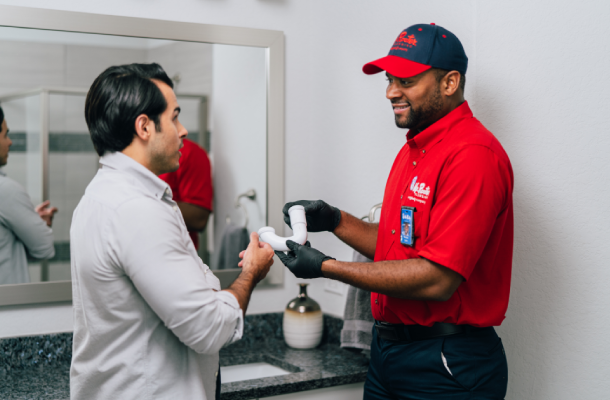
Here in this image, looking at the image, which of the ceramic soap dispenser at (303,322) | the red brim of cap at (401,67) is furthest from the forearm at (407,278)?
the ceramic soap dispenser at (303,322)

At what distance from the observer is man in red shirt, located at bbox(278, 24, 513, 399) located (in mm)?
1152

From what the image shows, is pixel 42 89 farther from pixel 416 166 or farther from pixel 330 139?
pixel 416 166

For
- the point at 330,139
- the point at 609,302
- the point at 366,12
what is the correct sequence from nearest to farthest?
1. the point at 609,302
2. the point at 366,12
3. the point at 330,139

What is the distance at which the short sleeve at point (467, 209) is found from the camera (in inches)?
44.6

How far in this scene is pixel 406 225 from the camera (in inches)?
50.8

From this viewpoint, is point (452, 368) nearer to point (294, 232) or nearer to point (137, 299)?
point (294, 232)

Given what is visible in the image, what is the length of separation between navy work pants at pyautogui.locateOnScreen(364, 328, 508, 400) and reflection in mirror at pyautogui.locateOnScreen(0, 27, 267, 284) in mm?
921

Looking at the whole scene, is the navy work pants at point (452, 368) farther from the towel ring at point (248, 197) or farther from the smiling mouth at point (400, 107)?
the towel ring at point (248, 197)

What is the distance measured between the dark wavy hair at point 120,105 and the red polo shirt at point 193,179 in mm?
905

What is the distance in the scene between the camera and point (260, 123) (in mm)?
2098

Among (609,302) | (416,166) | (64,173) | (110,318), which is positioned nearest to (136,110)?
(110,318)

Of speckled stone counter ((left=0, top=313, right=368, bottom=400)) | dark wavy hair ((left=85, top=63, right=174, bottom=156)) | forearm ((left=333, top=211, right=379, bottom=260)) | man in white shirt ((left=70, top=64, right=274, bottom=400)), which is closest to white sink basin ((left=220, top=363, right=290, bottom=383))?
speckled stone counter ((left=0, top=313, right=368, bottom=400))

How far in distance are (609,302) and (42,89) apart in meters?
1.72

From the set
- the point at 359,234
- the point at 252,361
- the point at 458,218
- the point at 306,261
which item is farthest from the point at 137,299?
the point at 252,361
